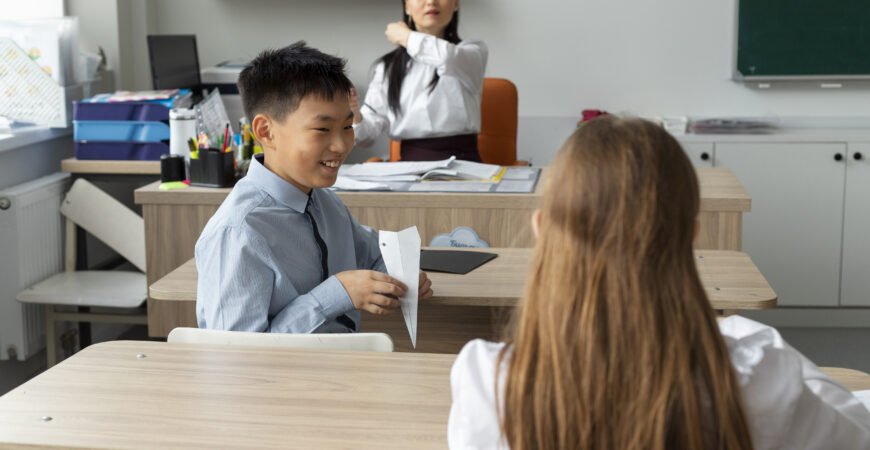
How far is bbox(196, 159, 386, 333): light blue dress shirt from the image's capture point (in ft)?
6.19

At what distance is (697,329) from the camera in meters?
1.03

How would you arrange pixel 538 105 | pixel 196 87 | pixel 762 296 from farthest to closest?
1. pixel 538 105
2. pixel 196 87
3. pixel 762 296

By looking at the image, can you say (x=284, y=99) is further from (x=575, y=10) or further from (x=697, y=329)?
(x=575, y=10)

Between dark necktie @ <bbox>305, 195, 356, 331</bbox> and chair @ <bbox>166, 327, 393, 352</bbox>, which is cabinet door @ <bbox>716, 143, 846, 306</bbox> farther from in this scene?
chair @ <bbox>166, 327, 393, 352</bbox>

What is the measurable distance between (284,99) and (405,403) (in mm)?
888

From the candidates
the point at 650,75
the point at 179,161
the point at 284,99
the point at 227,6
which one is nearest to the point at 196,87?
the point at 227,6

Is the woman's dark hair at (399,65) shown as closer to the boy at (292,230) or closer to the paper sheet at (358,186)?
the paper sheet at (358,186)

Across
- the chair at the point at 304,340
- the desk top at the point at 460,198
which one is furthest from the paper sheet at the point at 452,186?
the chair at the point at 304,340

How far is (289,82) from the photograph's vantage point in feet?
6.96

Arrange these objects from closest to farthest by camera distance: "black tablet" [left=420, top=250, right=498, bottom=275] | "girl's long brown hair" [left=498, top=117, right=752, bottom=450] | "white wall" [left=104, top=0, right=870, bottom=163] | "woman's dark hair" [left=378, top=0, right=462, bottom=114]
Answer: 1. "girl's long brown hair" [left=498, top=117, right=752, bottom=450]
2. "black tablet" [left=420, top=250, right=498, bottom=275]
3. "woman's dark hair" [left=378, top=0, right=462, bottom=114]
4. "white wall" [left=104, top=0, right=870, bottom=163]

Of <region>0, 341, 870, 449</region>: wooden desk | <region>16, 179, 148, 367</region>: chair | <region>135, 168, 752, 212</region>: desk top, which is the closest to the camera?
<region>0, 341, 870, 449</region>: wooden desk

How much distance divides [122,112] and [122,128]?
0.06 metres

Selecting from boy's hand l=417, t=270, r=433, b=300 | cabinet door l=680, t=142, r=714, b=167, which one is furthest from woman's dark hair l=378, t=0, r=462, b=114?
boy's hand l=417, t=270, r=433, b=300

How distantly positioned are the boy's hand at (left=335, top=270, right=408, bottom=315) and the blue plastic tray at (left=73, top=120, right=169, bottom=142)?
6.28 ft
